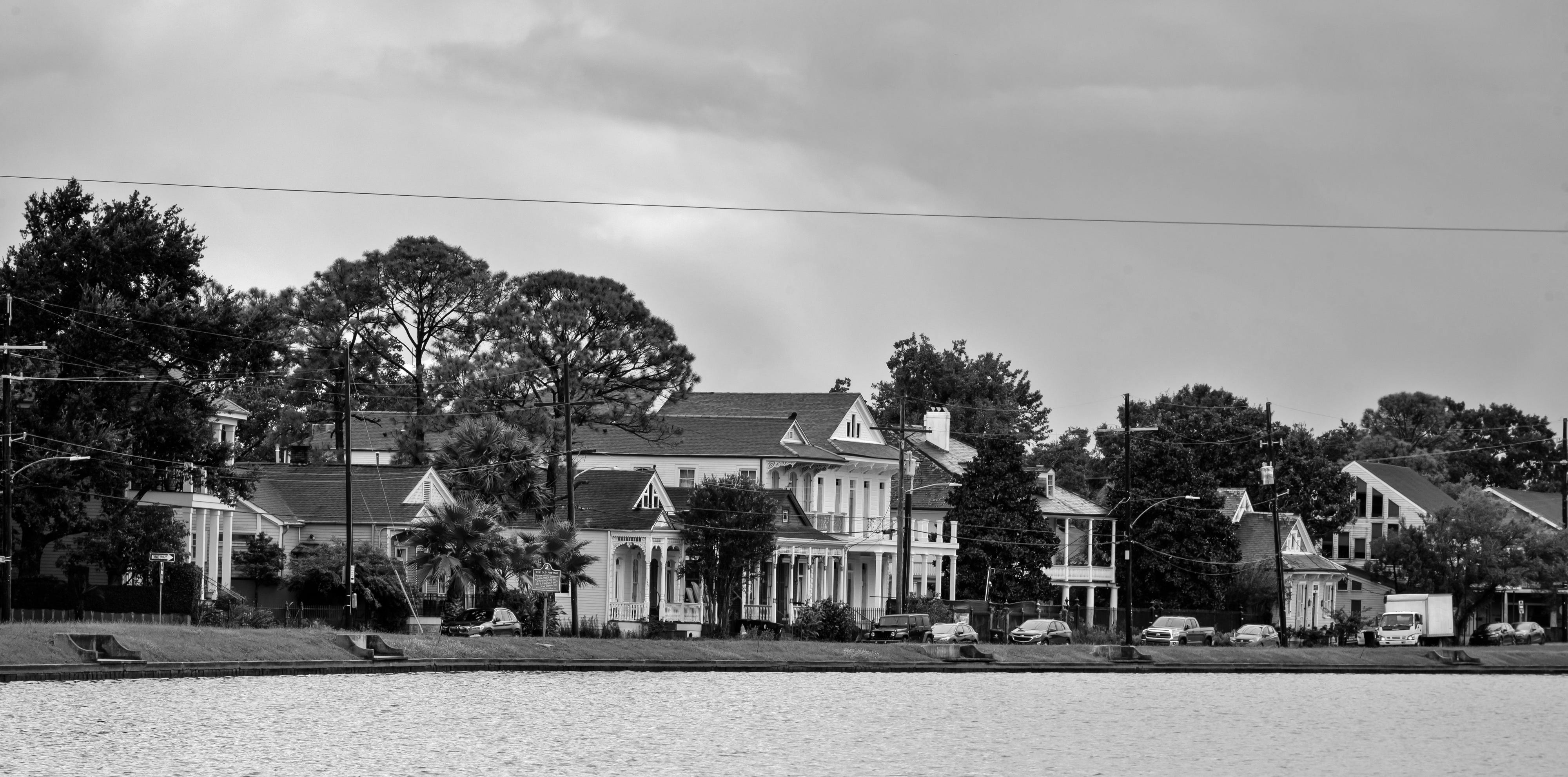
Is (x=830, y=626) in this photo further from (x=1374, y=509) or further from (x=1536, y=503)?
(x=1536, y=503)

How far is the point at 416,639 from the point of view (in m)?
50.3

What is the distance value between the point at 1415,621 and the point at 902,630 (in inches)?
1297

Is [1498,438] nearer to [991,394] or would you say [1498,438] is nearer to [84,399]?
[991,394]

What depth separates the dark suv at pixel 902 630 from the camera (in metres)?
71.1

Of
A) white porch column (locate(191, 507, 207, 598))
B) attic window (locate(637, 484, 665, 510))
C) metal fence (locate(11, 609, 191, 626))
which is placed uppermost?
attic window (locate(637, 484, 665, 510))

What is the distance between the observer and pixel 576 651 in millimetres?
53406

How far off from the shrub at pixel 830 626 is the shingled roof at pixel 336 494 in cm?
1610

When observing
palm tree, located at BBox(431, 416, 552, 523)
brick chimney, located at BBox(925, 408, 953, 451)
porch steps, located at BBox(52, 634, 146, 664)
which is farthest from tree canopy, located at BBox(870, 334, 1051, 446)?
porch steps, located at BBox(52, 634, 146, 664)

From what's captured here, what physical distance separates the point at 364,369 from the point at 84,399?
87.6 ft

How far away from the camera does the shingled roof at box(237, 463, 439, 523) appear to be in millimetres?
76188

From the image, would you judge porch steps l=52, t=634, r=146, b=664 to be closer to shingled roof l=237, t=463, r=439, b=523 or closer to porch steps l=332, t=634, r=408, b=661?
porch steps l=332, t=634, r=408, b=661

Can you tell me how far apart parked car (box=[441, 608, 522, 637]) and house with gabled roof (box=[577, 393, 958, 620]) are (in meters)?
21.6

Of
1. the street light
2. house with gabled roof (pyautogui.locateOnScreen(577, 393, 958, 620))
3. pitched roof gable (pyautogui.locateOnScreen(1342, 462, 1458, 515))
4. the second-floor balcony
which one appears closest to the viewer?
the street light

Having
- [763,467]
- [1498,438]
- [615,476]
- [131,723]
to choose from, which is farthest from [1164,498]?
[1498,438]
